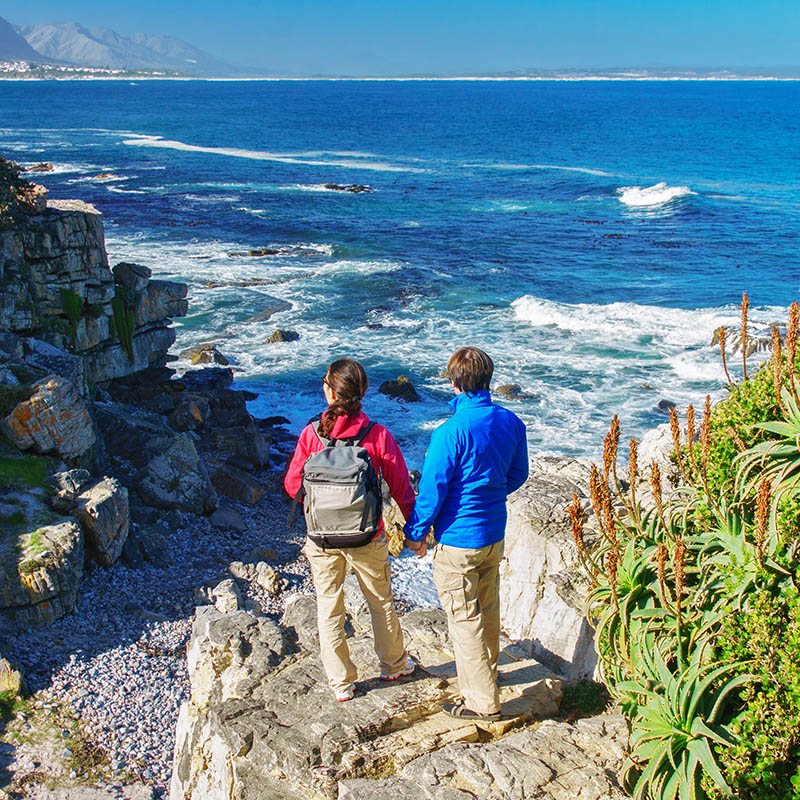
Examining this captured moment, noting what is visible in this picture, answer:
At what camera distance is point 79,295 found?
19.8 meters

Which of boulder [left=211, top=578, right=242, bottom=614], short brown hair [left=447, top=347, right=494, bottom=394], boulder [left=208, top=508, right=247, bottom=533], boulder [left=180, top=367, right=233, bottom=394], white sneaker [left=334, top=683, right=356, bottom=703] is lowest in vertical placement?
boulder [left=208, top=508, right=247, bottom=533]

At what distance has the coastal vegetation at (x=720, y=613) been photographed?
4.05 metres

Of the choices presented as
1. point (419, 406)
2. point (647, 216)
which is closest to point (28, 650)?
point (419, 406)

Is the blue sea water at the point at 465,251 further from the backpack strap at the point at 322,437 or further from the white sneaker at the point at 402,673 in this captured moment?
the backpack strap at the point at 322,437

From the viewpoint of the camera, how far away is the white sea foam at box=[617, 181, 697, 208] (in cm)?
5712

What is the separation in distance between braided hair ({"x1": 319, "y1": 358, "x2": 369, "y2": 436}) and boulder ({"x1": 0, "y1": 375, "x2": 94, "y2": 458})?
9854mm

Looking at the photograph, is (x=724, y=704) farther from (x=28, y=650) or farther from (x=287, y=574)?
(x=287, y=574)

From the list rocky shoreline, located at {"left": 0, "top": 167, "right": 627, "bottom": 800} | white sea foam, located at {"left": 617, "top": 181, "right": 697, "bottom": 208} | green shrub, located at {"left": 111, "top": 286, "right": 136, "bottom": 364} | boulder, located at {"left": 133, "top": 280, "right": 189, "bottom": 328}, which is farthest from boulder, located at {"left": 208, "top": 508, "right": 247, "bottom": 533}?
white sea foam, located at {"left": 617, "top": 181, "right": 697, "bottom": 208}

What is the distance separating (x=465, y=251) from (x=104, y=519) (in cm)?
3302

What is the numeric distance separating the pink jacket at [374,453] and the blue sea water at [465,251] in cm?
1503

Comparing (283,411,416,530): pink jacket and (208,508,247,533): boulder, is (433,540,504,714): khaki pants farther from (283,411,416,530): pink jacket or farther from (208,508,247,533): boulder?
(208,508,247,533): boulder

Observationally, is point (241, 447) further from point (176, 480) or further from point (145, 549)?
point (145, 549)

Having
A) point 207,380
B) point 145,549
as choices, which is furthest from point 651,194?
point 145,549

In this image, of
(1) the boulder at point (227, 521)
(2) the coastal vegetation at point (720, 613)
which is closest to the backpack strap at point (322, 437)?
(2) the coastal vegetation at point (720, 613)
